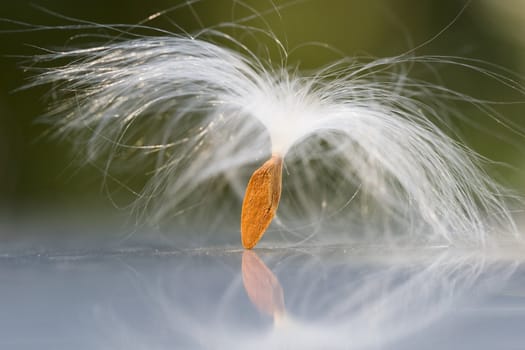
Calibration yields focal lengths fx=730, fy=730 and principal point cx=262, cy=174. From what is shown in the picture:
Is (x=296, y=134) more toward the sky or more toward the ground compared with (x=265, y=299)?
more toward the sky

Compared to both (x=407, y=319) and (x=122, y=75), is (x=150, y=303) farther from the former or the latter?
(x=122, y=75)

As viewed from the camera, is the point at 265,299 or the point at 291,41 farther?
the point at 291,41

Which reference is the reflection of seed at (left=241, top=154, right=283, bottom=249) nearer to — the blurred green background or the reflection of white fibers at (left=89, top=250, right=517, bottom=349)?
the reflection of white fibers at (left=89, top=250, right=517, bottom=349)

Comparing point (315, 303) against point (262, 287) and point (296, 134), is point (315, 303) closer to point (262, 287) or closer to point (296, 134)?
point (262, 287)

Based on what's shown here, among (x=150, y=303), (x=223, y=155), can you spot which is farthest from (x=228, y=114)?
(x=150, y=303)

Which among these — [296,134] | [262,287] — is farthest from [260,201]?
A: [262,287]

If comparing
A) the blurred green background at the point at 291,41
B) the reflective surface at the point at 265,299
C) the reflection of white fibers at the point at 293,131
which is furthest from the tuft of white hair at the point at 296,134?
the blurred green background at the point at 291,41
